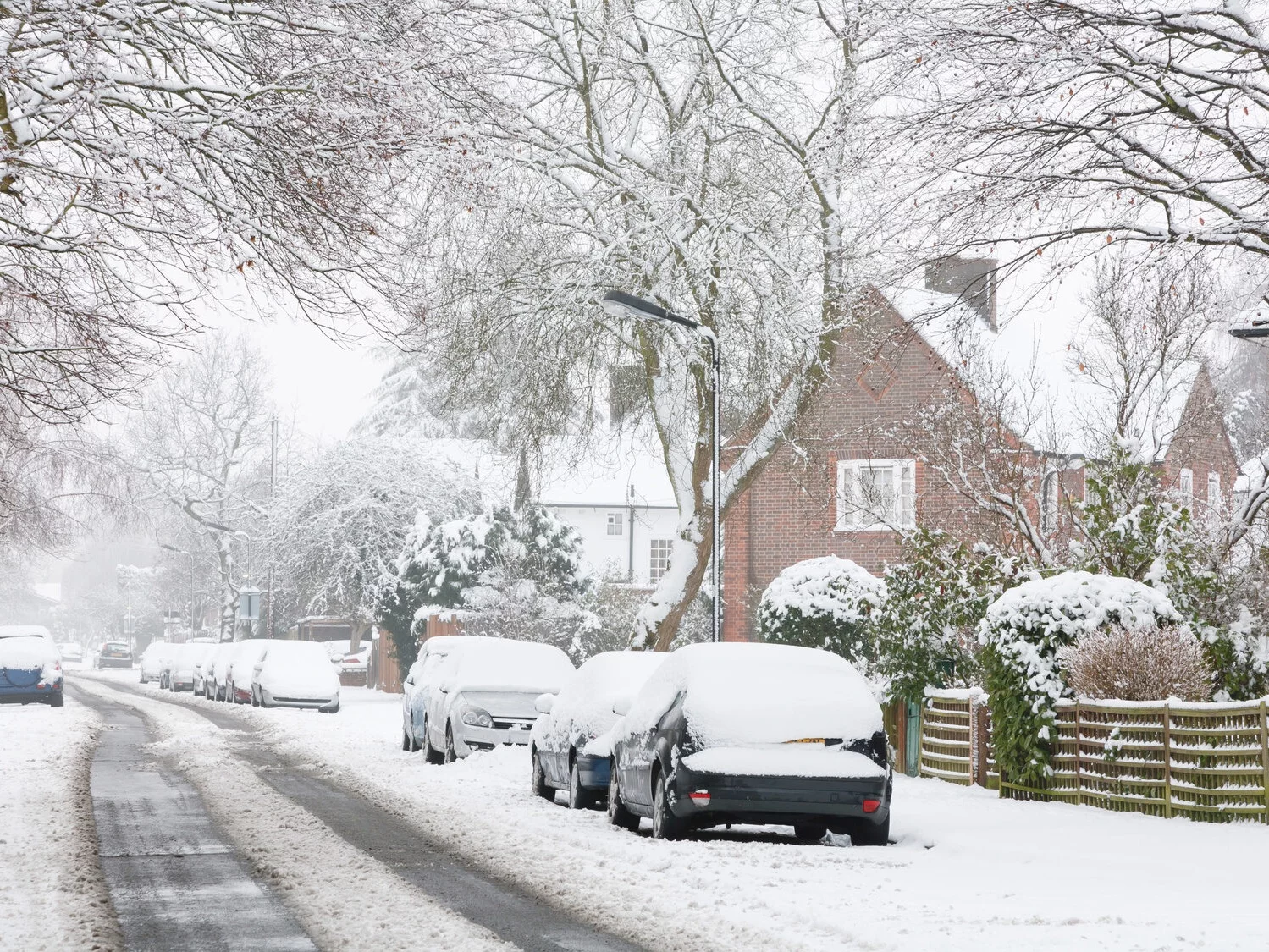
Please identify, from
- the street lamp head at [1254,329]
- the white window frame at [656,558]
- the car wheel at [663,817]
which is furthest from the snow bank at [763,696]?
the white window frame at [656,558]

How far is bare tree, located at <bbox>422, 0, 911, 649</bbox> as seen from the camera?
74.3 ft

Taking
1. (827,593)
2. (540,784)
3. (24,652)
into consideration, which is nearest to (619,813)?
(540,784)

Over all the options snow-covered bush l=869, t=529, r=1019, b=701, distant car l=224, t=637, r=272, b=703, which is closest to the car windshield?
distant car l=224, t=637, r=272, b=703

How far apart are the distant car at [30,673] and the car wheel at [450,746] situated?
20.0 metres

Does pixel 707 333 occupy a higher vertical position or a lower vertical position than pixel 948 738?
higher

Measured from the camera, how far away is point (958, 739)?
1895 centimetres

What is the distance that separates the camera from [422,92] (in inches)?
442

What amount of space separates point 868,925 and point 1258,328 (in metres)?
11.6

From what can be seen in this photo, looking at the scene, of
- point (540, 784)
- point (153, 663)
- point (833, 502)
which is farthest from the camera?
point (153, 663)

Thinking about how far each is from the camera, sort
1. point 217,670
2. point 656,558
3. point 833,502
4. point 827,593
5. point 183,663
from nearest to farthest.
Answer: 1. point 827,593
2. point 833,502
3. point 217,670
4. point 183,663
5. point 656,558

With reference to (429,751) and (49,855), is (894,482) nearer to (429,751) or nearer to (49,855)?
(429,751)

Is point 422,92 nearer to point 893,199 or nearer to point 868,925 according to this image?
point 893,199

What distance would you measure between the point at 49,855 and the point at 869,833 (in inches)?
247

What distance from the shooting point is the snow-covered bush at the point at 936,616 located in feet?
65.7
